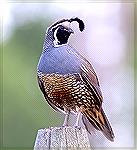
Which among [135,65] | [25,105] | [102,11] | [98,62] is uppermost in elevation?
[102,11]

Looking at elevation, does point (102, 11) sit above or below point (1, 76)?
above

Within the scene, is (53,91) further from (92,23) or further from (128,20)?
(128,20)

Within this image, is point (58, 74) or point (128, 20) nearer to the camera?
point (58, 74)

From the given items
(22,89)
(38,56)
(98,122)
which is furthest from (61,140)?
(22,89)

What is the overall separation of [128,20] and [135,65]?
0.20 meters

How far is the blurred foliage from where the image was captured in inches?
66.7

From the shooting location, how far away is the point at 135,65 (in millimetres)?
1834

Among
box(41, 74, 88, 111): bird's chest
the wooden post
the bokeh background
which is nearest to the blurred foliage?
the bokeh background

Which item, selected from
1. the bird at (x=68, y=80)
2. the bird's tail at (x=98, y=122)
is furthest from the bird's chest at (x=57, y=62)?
the bird's tail at (x=98, y=122)

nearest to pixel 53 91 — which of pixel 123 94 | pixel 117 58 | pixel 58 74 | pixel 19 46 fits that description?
pixel 58 74

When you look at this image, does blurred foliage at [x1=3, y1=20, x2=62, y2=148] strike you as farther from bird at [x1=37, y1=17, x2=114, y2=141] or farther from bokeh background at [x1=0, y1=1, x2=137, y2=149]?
bird at [x1=37, y1=17, x2=114, y2=141]

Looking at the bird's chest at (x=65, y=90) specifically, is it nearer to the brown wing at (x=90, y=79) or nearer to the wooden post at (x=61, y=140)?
the brown wing at (x=90, y=79)

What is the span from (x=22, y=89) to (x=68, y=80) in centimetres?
103

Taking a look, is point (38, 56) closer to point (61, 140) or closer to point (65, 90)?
point (65, 90)
